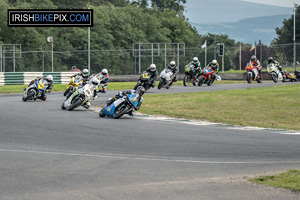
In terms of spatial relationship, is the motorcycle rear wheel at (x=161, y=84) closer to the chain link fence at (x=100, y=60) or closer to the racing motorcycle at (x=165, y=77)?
the racing motorcycle at (x=165, y=77)

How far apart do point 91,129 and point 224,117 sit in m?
5.02

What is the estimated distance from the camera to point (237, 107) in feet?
67.2

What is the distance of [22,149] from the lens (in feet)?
35.7

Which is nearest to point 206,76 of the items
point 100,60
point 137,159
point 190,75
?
point 190,75

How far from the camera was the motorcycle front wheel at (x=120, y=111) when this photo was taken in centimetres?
1667

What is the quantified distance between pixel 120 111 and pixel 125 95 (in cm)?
47

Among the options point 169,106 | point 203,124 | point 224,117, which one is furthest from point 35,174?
point 169,106

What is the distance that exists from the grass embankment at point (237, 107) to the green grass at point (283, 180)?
696cm

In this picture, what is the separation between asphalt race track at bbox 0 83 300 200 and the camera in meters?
7.25

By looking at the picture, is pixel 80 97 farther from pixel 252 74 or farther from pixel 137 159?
pixel 252 74

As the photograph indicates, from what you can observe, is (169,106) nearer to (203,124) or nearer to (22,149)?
(203,124)

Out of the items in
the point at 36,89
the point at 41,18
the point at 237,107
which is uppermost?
the point at 41,18

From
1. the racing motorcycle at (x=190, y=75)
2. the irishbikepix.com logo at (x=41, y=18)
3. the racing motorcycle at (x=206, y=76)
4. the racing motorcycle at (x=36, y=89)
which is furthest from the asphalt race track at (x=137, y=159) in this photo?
the irishbikepix.com logo at (x=41, y=18)

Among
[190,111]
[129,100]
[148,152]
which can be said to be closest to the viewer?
[148,152]
